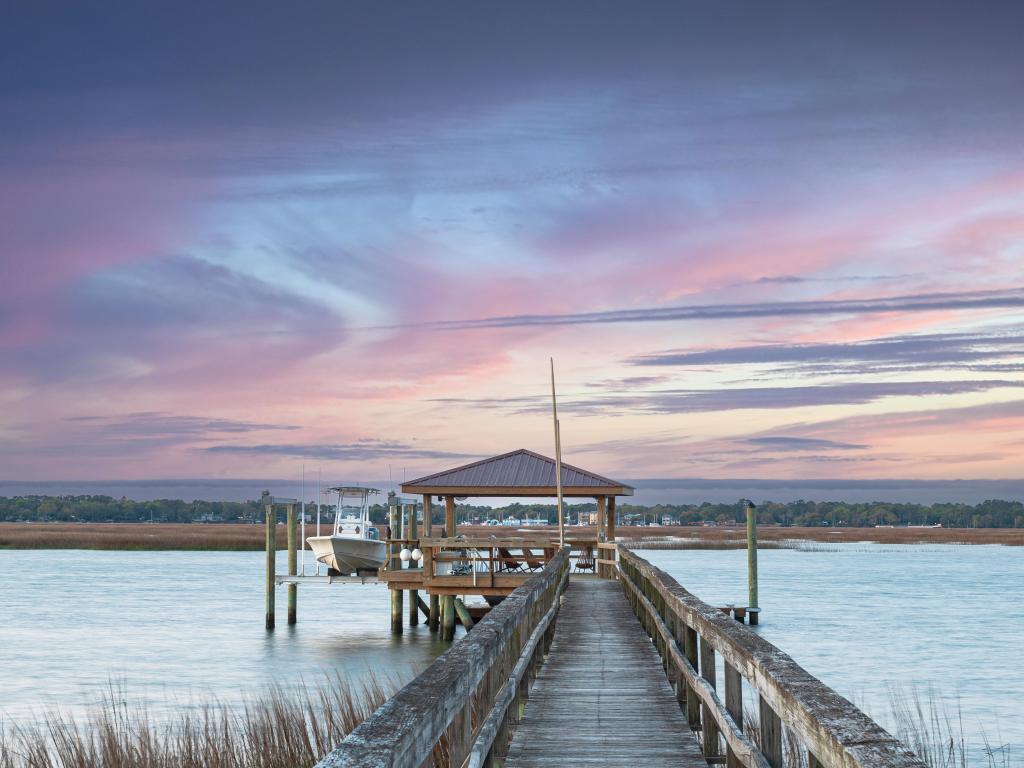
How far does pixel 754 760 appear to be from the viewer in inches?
167

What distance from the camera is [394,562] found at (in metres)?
32.3

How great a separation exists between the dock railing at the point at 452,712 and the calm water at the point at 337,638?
9.87m

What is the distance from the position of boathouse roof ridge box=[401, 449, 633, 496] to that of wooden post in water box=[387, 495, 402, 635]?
204 centimetres

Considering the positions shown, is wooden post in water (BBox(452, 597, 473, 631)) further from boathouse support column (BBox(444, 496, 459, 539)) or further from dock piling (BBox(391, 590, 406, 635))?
dock piling (BBox(391, 590, 406, 635))

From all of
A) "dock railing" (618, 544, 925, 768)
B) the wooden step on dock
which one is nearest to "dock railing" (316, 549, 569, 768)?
the wooden step on dock

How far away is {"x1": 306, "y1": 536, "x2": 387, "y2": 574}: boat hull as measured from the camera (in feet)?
100

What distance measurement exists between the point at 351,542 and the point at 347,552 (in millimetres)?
352

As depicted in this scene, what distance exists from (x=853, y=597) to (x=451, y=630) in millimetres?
28218

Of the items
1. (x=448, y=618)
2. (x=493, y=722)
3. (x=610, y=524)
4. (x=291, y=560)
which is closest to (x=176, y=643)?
(x=291, y=560)

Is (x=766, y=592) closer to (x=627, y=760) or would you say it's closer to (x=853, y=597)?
(x=853, y=597)

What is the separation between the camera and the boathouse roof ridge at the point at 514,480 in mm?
28578

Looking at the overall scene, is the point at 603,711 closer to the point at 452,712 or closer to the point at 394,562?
the point at 452,712

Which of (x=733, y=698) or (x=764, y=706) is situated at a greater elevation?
(x=764, y=706)

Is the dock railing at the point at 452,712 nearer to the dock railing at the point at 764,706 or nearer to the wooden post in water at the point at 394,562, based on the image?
the dock railing at the point at 764,706
